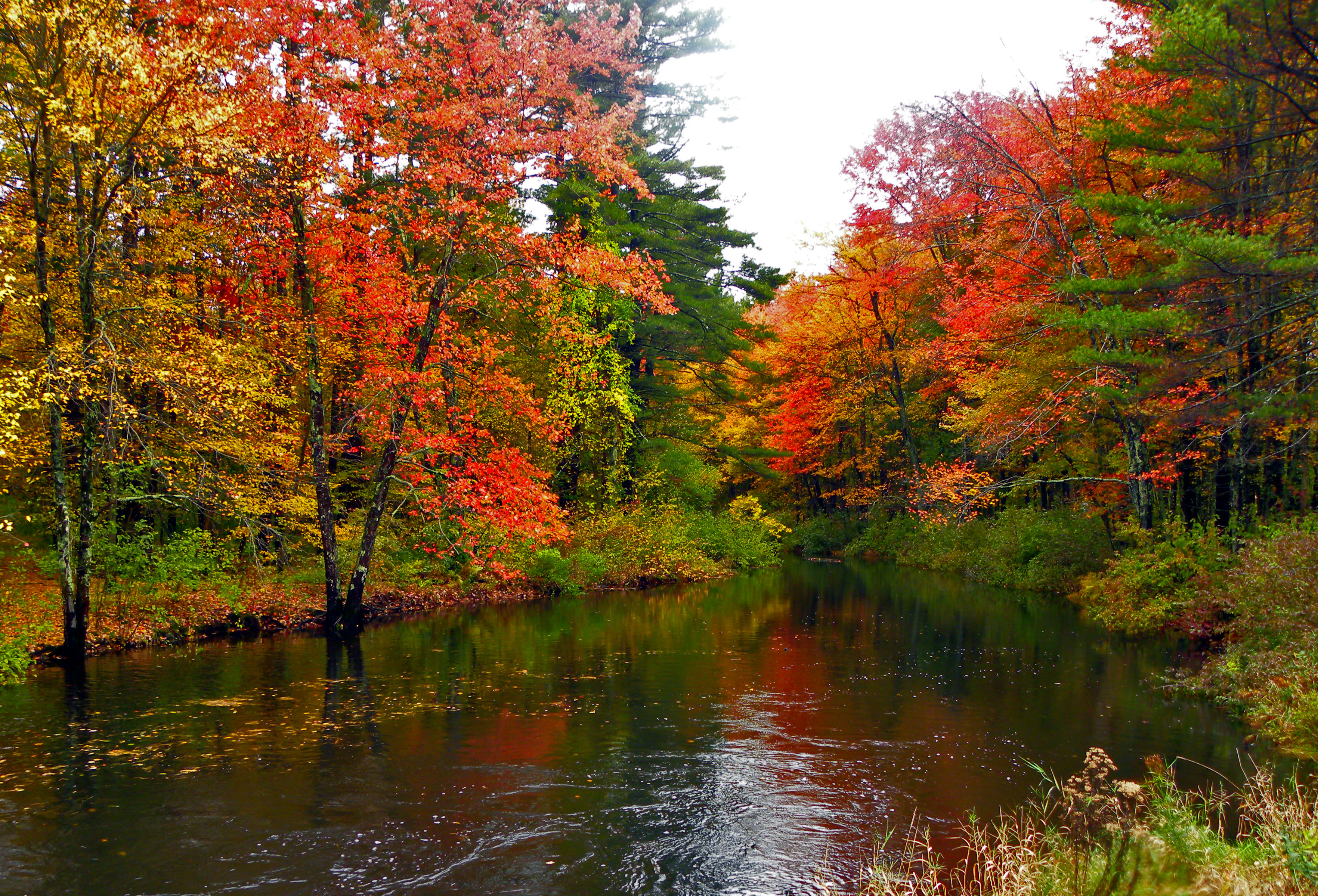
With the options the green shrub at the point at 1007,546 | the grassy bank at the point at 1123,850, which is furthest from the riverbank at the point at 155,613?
the green shrub at the point at 1007,546

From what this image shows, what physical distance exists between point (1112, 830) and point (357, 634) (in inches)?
591

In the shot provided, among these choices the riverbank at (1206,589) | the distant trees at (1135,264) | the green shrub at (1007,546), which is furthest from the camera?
the green shrub at (1007,546)

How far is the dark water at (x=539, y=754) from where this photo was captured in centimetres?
646

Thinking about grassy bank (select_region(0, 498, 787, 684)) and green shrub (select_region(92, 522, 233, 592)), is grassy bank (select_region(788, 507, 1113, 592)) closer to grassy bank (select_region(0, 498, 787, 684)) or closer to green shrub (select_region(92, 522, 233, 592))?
grassy bank (select_region(0, 498, 787, 684))

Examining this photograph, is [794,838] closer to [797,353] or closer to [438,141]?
[438,141]

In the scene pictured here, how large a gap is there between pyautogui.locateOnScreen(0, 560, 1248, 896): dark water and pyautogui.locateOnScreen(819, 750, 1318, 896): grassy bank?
1.69 ft

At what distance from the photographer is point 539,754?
916 centimetres

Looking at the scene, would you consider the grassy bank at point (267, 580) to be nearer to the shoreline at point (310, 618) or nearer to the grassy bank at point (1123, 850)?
the shoreline at point (310, 618)

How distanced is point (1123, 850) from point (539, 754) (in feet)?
21.9

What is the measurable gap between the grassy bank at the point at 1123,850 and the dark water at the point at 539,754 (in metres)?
0.52

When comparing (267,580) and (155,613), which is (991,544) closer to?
(267,580)

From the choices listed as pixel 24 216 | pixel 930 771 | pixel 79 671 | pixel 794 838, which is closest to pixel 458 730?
pixel 794 838

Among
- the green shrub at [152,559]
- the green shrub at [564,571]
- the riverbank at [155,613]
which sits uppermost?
the green shrub at [152,559]

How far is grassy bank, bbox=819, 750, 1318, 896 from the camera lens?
4184 millimetres
